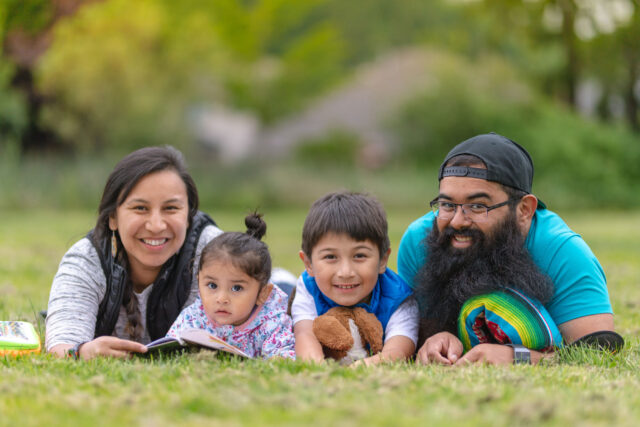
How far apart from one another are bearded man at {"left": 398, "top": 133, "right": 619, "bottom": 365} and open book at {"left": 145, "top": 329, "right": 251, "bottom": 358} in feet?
3.82

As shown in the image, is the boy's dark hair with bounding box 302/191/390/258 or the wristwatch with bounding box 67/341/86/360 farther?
the boy's dark hair with bounding box 302/191/390/258

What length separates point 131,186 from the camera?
15.3ft

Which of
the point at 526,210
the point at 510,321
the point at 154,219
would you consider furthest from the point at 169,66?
the point at 510,321

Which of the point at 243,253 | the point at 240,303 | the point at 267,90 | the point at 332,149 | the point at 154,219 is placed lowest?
the point at 240,303

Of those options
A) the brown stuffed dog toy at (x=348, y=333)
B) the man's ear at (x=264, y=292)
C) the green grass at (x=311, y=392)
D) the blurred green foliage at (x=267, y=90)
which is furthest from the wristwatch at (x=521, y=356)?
the blurred green foliage at (x=267, y=90)

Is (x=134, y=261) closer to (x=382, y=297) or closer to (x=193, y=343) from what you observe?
(x=193, y=343)

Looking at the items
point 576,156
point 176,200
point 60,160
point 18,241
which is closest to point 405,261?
point 176,200

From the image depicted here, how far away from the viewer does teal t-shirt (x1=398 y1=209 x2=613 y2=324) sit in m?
4.44

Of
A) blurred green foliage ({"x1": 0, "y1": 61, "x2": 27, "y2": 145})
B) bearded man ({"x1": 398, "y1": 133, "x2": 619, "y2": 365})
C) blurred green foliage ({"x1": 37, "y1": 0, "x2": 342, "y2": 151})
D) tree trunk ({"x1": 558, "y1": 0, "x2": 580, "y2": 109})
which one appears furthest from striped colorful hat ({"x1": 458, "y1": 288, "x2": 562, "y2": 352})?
tree trunk ({"x1": 558, "y1": 0, "x2": 580, "y2": 109})

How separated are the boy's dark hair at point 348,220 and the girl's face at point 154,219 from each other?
34.1 inches

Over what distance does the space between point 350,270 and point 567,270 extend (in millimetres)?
1351

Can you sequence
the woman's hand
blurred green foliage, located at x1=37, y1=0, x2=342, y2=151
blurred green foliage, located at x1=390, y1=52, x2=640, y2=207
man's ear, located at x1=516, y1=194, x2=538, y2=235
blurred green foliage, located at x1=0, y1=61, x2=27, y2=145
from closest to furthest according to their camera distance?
the woman's hand, man's ear, located at x1=516, y1=194, x2=538, y2=235, blurred green foliage, located at x1=0, y1=61, x2=27, y2=145, blurred green foliage, located at x1=37, y1=0, x2=342, y2=151, blurred green foliage, located at x1=390, y1=52, x2=640, y2=207

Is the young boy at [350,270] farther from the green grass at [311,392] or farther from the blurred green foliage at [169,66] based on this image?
the blurred green foliage at [169,66]

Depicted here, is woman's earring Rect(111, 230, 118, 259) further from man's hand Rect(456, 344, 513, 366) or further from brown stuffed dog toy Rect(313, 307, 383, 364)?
man's hand Rect(456, 344, 513, 366)
